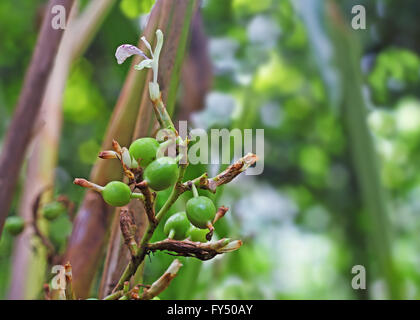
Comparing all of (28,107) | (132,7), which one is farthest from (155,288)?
(132,7)

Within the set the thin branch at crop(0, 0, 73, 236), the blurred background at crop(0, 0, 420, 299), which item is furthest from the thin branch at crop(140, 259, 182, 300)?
the thin branch at crop(0, 0, 73, 236)


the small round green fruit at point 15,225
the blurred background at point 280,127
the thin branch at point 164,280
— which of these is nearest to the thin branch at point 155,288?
the thin branch at point 164,280

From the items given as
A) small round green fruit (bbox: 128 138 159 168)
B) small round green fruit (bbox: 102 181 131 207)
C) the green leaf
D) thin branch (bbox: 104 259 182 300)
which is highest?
the green leaf

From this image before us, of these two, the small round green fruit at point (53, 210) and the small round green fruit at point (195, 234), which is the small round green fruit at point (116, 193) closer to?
the small round green fruit at point (195, 234)

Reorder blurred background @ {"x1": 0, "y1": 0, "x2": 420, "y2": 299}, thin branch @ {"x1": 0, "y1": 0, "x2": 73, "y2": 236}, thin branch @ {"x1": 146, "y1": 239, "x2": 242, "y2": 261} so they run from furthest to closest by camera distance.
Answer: blurred background @ {"x1": 0, "y1": 0, "x2": 420, "y2": 299}
thin branch @ {"x1": 0, "y1": 0, "x2": 73, "y2": 236}
thin branch @ {"x1": 146, "y1": 239, "x2": 242, "y2": 261}

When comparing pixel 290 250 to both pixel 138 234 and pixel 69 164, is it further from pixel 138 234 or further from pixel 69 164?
pixel 138 234

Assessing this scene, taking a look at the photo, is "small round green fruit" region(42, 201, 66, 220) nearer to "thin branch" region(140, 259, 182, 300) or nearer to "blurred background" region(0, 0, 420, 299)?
"blurred background" region(0, 0, 420, 299)

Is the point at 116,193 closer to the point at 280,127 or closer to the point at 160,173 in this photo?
the point at 160,173
